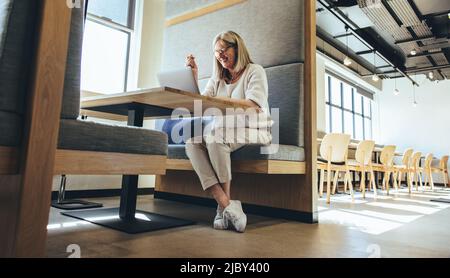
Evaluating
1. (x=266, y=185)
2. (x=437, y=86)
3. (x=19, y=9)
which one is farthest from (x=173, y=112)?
(x=437, y=86)

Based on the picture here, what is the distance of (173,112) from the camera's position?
1905mm

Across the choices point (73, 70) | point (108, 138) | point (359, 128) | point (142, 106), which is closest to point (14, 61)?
point (73, 70)

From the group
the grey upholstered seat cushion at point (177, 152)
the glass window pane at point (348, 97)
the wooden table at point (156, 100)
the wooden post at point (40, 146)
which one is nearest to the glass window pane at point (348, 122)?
the glass window pane at point (348, 97)

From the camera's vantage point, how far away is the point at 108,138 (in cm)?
113

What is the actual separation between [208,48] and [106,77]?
127 centimetres

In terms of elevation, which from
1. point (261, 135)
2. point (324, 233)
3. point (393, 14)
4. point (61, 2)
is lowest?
point (324, 233)

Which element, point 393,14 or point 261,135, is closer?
point 261,135

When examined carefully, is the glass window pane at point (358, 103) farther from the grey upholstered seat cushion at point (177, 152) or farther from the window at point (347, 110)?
the grey upholstered seat cushion at point (177, 152)

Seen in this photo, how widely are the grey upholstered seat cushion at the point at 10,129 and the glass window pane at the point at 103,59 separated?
2375 millimetres

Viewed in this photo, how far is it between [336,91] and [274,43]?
641 cm

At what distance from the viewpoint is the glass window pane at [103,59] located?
3162mm

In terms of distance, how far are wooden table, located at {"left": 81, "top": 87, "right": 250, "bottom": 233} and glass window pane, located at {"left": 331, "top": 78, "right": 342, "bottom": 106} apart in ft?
22.2

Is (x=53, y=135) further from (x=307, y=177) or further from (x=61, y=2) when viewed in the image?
(x=307, y=177)

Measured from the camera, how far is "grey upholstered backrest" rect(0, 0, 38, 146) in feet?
2.79
